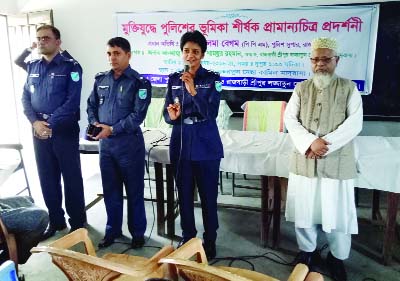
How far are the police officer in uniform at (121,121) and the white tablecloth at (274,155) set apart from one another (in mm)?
276

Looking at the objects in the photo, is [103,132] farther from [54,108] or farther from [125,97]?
[54,108]

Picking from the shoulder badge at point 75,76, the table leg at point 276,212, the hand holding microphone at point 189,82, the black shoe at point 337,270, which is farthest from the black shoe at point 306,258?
the shoulder badge at point 75,76

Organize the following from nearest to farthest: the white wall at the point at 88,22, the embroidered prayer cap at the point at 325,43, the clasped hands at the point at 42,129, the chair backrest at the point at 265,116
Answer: the embroidered prayer cap at the point at 325,43
the clasped hands at the point at 42,129
the chair backrest at the point at 265,116
the white wall at the point at 88,22

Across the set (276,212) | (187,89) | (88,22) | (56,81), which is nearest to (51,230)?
(56,81)

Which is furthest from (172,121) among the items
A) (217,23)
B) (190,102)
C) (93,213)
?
(217,23)

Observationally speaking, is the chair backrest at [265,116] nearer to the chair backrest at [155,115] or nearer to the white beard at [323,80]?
the chair backrest at [155,115]

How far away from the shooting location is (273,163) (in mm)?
2664

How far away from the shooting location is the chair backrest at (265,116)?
12.2ft

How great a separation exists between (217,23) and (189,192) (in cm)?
233

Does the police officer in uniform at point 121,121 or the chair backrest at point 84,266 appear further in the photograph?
the police officer in uniform at point 121,121

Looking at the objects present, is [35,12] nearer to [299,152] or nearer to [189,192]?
[189,192]

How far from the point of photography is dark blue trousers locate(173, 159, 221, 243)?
2.54 meters

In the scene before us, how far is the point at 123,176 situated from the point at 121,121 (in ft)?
1.42

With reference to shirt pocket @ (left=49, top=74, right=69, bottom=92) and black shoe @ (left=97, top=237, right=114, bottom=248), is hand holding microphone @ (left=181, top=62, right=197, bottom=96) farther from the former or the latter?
black shoe @ (left=97, top=237, right=114, bottom=248)
